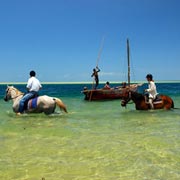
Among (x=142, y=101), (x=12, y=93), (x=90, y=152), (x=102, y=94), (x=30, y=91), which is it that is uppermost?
(x=30, y=91)

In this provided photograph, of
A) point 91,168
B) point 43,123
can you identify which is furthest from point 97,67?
point 91,168

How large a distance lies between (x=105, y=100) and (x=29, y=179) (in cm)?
2385

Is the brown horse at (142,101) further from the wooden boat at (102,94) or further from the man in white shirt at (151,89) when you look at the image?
the wooden boat at (102,94)

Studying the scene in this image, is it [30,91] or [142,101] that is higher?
[30,91]

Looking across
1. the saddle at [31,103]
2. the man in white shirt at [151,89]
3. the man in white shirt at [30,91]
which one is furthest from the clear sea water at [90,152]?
the man in white shirt at [151,89]

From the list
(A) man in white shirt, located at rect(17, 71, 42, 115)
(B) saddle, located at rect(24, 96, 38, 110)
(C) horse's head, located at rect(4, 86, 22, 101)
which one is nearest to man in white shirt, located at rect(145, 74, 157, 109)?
(A) man in white shirt, located at rect(17, 71, 42, 115)

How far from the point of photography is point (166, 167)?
19.5 feet

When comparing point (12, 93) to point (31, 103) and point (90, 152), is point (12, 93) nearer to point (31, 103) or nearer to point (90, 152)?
point (31, 103)

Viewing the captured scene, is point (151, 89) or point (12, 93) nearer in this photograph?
point (12, 93)

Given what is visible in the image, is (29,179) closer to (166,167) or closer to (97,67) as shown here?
(166,167)

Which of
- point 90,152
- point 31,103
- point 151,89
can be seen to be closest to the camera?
point 90,152

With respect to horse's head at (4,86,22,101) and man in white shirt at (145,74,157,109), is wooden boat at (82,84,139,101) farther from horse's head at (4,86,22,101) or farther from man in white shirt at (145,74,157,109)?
horse's head at (4,86,22,101)

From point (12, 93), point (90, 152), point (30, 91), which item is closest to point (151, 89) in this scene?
point (30, 91)

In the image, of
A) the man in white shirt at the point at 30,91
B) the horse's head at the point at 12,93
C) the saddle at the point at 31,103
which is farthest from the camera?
the horse's head at the point at 12,93
